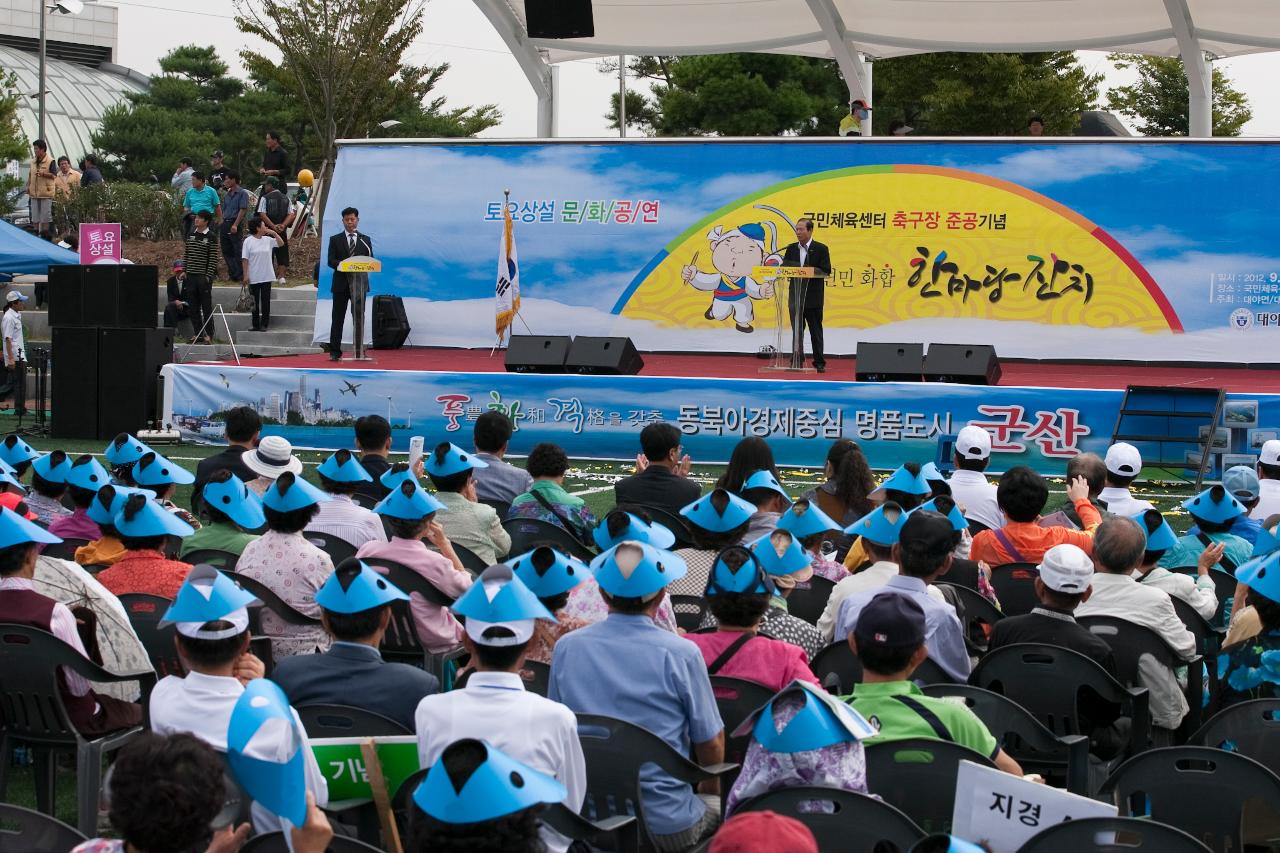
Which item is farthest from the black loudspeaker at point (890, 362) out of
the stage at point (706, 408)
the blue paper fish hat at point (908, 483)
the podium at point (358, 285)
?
the blue paper fish hat at point (908, 483)

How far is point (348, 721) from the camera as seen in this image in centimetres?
428

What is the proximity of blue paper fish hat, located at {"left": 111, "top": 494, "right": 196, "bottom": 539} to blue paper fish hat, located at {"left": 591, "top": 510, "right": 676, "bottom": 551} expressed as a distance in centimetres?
168

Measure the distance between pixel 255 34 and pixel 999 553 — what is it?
27.6 metres

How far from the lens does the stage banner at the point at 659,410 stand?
14148 millimetres

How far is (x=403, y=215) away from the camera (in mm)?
20312

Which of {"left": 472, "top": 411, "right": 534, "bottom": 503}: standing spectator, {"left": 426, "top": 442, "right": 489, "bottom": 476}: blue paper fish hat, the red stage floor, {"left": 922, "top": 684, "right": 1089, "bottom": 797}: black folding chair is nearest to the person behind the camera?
{"left": 922, "top": 684, "right": 1089, "bottom": 797}: black folding chair

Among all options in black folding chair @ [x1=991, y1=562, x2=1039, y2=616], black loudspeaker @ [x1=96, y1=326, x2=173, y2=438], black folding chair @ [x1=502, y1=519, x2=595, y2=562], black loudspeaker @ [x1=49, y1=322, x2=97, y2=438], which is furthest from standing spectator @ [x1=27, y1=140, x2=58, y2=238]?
black folding chair @ [x1=991, y1=562, x2=1039, y2=616]

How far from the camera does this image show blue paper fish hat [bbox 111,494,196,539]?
6.05 meters

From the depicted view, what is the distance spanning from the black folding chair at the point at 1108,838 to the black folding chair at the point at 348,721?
5.73ft

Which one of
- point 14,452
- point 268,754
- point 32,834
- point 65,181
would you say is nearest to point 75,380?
point 14,452

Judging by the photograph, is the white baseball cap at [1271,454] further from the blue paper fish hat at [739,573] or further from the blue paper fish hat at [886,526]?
the blue paper fish hat at [739,573]

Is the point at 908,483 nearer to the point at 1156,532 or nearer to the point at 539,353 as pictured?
the point at 1156,532

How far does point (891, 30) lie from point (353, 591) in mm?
21403

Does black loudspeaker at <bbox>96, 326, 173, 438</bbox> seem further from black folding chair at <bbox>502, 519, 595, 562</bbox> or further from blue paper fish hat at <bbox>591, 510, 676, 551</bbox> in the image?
blue paper fish hat at <bbox>591, 510, 676, 551</bbox>
